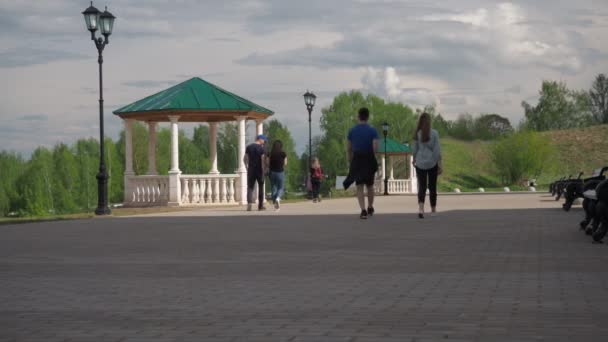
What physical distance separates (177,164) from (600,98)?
108472 millimetres

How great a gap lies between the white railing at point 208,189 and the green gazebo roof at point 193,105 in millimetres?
2072

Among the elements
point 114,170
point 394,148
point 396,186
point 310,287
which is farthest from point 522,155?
point 310,287

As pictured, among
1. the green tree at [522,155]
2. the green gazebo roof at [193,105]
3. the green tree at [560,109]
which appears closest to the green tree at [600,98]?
the green tree at [560,109]

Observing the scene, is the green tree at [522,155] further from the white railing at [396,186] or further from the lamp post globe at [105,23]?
the lamp post globe at [105,23]

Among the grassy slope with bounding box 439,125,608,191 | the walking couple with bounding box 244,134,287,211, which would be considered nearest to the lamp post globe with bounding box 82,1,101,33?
the walking couple with bounding box 244,134,287,211

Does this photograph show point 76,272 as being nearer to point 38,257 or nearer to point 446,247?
point 38,257

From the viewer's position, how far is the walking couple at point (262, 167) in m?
22.9

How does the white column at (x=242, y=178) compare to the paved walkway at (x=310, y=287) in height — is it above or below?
above

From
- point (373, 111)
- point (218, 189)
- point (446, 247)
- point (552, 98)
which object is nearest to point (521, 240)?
point (446, 247)

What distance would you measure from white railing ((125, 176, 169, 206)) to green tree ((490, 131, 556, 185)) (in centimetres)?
5427

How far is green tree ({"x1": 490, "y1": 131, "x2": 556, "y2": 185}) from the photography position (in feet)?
263

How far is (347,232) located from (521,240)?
2973 mm

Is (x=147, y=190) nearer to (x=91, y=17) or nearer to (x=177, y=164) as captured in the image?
(x=177, y=164)

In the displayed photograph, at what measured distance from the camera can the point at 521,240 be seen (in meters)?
11.6
